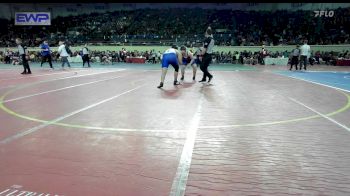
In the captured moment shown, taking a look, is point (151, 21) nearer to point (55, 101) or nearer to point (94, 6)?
point (94, 6)

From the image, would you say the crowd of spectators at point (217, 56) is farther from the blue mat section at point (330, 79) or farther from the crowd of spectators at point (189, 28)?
the blue mat section at point (330, 79)

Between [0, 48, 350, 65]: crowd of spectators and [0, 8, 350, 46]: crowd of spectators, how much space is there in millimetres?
2391

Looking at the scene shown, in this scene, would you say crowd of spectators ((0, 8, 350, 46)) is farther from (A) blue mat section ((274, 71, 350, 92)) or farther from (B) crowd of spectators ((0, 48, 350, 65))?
(A) blue mat section ((274, 71, 350, 92))

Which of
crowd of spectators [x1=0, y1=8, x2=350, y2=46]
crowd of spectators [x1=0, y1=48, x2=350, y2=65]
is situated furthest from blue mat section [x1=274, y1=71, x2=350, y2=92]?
crowd of spectators [x1=0, y1=8, x2=350, y2=46]

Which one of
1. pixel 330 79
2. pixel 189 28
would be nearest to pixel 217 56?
pixel 189 28

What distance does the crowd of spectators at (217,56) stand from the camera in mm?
28844

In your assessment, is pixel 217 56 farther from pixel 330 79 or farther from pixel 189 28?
pixel 330 79

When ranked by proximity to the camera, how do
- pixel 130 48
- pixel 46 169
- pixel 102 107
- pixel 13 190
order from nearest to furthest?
pixel 13 190 → pixel 46 169 → pixel 102 107 → pixel 130 48

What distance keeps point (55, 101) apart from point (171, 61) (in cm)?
442

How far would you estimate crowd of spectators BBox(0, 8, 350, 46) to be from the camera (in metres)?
33.6

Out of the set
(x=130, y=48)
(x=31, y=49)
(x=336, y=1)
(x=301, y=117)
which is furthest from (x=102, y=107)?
(x=336, y=1)

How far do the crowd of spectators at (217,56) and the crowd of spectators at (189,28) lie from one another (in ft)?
7.85

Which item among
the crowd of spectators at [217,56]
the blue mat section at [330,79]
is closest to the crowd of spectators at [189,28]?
the crowd of spectators at [217,56]

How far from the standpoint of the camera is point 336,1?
3506 cm
